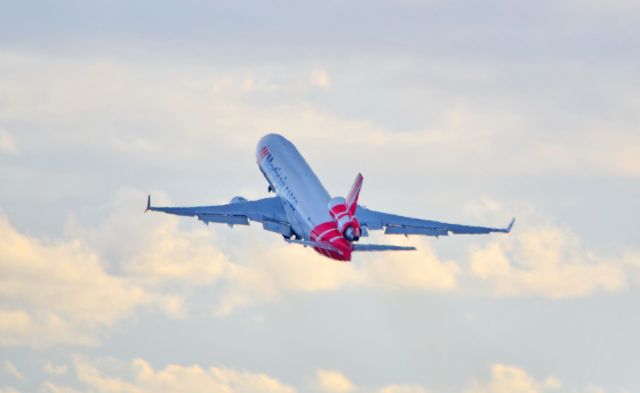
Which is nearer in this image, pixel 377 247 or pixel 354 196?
pixel 377 247

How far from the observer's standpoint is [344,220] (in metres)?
187

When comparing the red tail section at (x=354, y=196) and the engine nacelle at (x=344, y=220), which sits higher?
the red tail section at (x=354, y=196)

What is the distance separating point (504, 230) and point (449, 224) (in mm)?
7377

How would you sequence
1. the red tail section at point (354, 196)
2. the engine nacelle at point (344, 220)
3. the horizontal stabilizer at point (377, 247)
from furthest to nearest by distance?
the red tail section at point (354, 196), the engine nacelle at point (344, 220), the horizontal stabilizer at point (377, 247)

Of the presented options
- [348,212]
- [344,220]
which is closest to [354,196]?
[348,212]

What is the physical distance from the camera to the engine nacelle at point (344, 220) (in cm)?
18625

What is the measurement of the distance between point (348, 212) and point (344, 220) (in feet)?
3.98

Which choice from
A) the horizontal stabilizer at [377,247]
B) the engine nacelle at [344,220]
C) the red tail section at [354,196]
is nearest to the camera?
the horizontal stabilizer at [377,247]

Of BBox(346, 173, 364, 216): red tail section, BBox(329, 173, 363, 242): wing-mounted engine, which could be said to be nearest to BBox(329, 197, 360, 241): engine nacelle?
BBox(329, 173, 363, 242): wing-mounted engine

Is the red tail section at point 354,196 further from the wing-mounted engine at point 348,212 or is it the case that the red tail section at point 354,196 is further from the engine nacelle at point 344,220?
the engine nacelle at point 344,220

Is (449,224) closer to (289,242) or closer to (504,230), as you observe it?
(504,230)

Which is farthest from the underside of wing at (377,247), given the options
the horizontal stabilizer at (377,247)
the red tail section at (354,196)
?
the red tail section at (354,196)

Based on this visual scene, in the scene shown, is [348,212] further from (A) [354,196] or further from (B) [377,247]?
(B) [377,247]

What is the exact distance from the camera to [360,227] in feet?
638
